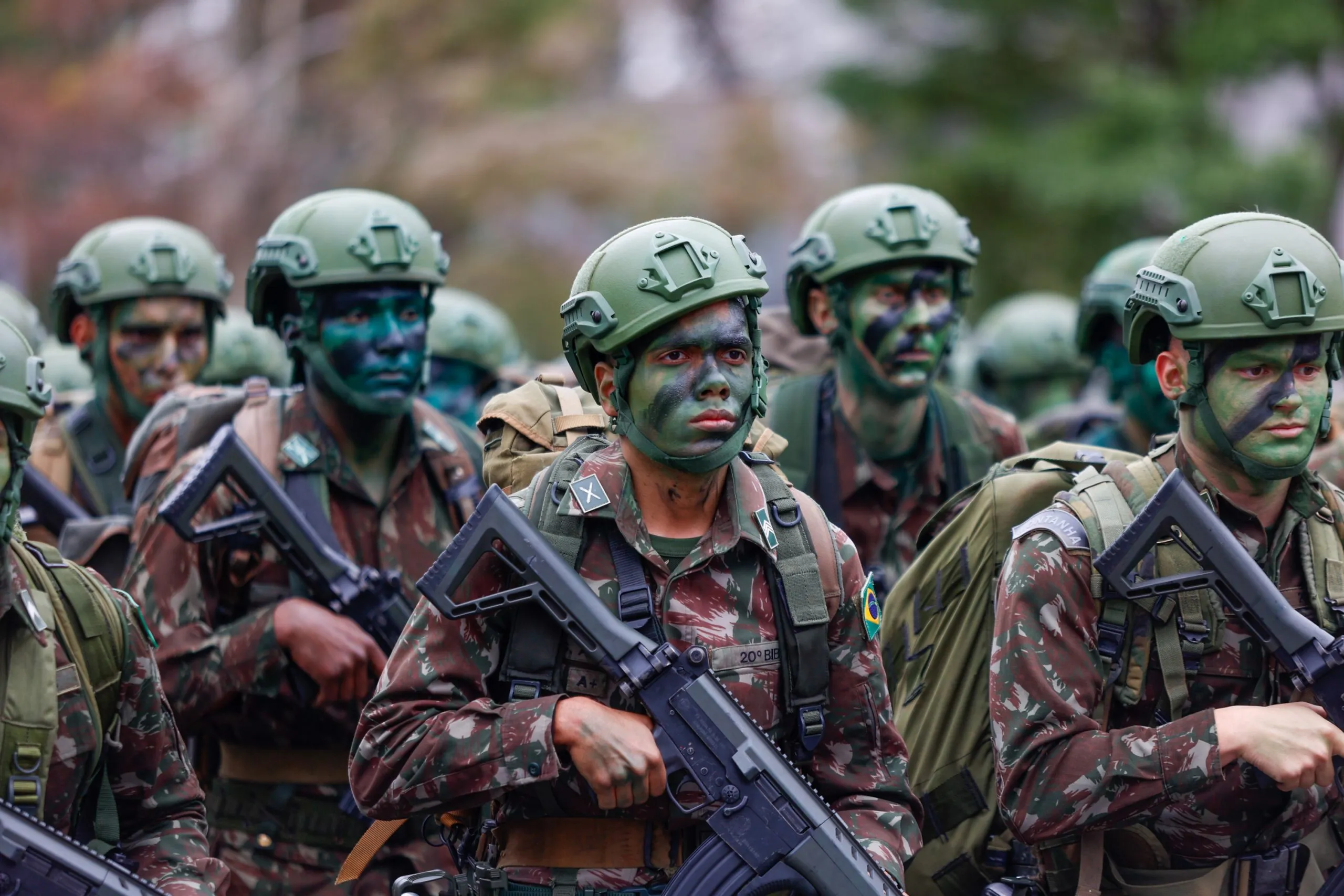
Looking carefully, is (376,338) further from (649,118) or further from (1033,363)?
(649,118)

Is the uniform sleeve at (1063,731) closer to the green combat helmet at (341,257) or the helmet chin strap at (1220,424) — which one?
the helmet chin strap at (1220,424)

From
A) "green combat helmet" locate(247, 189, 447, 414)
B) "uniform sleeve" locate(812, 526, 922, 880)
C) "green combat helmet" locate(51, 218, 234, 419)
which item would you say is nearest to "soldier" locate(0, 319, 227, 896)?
"uniform sleeve" locate(812, 526, 922, 880)

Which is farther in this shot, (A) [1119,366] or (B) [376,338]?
(A) [1119,366]

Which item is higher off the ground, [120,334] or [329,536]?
[120,334]

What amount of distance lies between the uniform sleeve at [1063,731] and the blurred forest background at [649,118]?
17.1 meters

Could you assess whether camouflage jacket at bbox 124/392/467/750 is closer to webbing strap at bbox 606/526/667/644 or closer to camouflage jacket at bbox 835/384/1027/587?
camouflage jacket at bbox 835/384/1027/587

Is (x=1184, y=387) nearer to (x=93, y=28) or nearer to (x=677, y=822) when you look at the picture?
(x=677, y=822)

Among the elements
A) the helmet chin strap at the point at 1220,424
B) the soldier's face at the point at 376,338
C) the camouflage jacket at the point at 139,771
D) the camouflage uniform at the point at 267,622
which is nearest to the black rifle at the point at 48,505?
the camouflage uniform at the point at 267,622

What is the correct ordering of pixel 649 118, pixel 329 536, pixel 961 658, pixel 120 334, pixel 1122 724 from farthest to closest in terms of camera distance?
1. pixel 649 118
2. pixel 120 334
3. pixel 329 536
4. pixel 961 658
5. pixel 1122 724

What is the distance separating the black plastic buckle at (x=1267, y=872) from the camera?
4.73 metres

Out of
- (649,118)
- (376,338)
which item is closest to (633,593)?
(376,338)

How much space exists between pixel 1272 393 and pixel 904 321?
2.76 m

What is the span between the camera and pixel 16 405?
4324 mm

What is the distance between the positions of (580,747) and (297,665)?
2037mm
